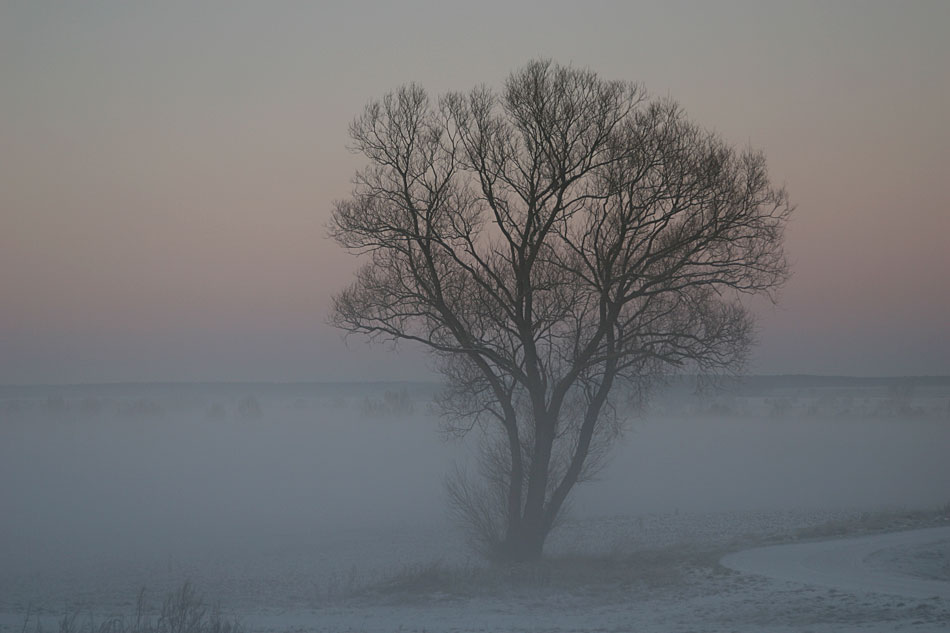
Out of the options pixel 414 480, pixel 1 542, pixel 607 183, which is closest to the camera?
pixel 607 183

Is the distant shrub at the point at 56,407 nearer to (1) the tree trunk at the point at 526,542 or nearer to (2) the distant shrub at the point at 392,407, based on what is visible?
(2) the distant shrub at the point at 392,407

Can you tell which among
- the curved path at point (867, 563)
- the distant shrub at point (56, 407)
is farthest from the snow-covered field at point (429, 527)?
the distant shrub at point (56, 407)

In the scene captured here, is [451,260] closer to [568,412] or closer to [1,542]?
[568,412]

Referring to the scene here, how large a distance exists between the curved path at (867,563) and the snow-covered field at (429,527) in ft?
0.46

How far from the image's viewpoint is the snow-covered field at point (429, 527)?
49.4 feet

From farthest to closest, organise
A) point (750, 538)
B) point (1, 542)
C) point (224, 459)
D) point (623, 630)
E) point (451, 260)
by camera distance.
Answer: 1. point (224, 459)
2. point (1, 542)
3. point (750, 538)
4. point (451, 260)
5. point (623, 630)

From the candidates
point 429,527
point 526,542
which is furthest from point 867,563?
point 429,527

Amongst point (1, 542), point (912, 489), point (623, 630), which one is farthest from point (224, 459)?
point (623, 630)

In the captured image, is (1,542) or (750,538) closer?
(750,538)

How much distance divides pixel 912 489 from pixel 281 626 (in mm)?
49112

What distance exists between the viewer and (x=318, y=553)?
29.2 meters

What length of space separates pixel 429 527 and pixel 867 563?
69.3ft

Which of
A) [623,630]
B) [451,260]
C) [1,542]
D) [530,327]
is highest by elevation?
[451,260]

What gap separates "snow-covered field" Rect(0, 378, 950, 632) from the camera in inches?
593
